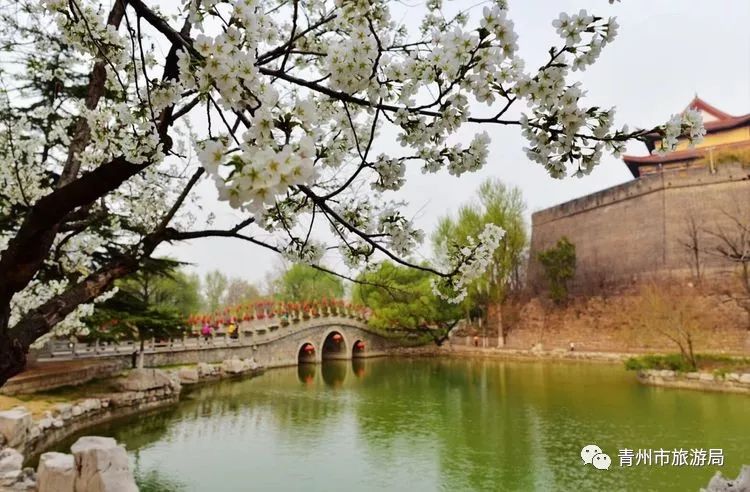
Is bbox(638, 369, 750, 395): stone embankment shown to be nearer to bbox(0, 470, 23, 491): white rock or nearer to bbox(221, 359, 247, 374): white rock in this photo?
bbox(221, 359, 247, 374): white rock

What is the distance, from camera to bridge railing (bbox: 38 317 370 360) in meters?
15.0

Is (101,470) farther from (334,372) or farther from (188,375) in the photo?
(334,372)

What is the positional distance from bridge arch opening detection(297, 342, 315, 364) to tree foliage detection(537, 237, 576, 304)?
12.7 meters

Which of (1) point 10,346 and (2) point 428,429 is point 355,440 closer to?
(2) point 428,429

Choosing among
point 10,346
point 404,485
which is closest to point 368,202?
point 10,346

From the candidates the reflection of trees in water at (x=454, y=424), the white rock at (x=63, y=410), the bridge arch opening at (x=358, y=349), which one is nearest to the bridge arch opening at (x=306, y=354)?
the bridge arch opening at (x=358, y=349)

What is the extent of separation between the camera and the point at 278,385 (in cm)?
1831

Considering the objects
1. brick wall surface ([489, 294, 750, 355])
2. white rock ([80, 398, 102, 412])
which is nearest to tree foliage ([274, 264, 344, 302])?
brick wall surface ([489, 294, 750, 355])

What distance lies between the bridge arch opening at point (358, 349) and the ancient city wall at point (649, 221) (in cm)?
1004

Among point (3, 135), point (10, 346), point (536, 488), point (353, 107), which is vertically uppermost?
point (3, 135)

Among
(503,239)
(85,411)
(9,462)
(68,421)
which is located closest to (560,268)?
(503,239)

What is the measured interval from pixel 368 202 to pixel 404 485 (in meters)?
5.95

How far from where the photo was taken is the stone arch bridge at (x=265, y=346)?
15.8 m

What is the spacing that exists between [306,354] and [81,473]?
22905mm
